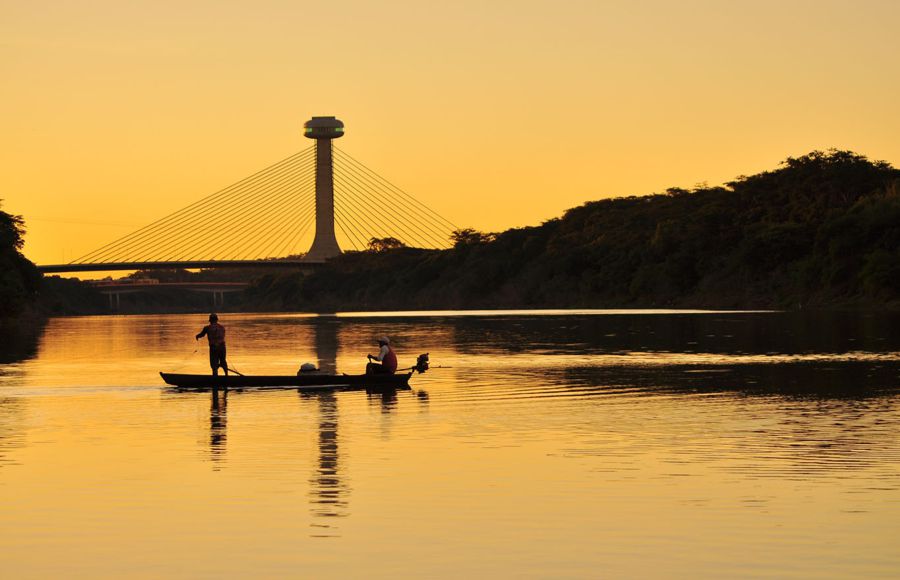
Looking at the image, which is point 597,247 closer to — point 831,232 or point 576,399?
point 831,232

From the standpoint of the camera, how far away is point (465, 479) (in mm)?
19953

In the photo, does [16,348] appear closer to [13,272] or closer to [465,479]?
[13,272]

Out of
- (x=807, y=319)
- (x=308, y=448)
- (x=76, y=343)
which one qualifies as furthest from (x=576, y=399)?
(x=807, y=319)

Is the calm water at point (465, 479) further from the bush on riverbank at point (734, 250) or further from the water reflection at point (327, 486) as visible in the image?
the bush on riverbank at point (734, 250)

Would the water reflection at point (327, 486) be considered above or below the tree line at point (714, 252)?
below

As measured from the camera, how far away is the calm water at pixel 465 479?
14.8 metres

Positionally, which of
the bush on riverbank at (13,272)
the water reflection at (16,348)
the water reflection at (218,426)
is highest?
the bush on riverbank at (13,272)

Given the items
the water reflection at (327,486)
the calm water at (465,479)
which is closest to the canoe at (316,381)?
the calm water at (465,479)

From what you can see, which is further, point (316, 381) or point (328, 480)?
point (316, 381)

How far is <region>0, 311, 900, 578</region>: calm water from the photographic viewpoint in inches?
582

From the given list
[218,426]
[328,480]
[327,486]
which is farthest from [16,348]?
[327,486]

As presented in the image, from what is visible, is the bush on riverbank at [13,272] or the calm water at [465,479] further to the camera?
the bush on riverbank at [13,272]

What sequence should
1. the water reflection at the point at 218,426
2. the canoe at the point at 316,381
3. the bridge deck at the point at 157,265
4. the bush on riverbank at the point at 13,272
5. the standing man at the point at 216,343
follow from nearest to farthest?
the water reflection at the point at 218,426 → the canoe at the point at 316,381 → the standing man at the point at 216,343 → the bush on riverbank at the point at 13,272 → the bridge deck at the point at 157,265

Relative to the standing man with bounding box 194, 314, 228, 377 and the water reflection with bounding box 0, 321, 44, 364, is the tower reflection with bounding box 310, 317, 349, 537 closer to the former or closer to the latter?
the standing man with bounding box 194, 314, 228, 377
